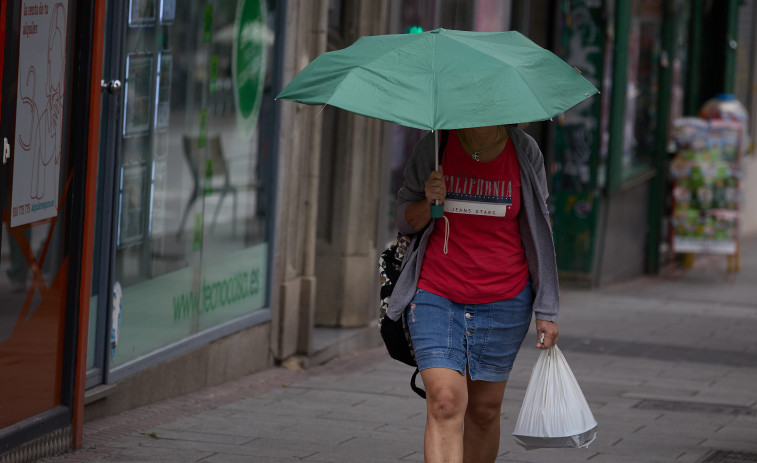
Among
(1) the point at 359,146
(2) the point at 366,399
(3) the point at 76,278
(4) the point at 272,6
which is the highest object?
(4) the point at 272,6

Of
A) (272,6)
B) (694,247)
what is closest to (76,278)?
(272,6)

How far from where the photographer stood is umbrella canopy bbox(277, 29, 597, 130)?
4094 mm

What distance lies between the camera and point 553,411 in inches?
183

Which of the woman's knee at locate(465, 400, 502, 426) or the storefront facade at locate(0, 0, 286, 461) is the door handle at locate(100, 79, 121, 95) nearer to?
the storefront facade at locate(0, 0, 286, 461)

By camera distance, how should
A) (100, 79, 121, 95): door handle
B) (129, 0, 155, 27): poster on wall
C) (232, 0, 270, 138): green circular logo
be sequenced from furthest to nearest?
(232, 0, 270, 138): green circular logo < (129, 0, 155, 27): poster on wall < (100, 79, 121, 95): door handle

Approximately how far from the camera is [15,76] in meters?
5.05

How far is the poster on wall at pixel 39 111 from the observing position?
16.8 ft

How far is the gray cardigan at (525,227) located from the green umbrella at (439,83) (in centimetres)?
21

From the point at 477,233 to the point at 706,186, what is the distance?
10466 mm

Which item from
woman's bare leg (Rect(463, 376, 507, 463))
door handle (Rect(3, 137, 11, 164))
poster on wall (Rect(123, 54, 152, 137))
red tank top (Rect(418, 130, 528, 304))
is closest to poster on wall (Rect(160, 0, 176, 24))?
poster on wall (Rect(123, 54, 152, 137))

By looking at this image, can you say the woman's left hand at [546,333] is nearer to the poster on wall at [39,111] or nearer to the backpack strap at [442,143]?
the backpack strap at [442,143]

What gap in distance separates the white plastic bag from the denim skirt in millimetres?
123

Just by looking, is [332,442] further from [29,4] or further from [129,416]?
[29,4]

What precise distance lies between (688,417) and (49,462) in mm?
3486
